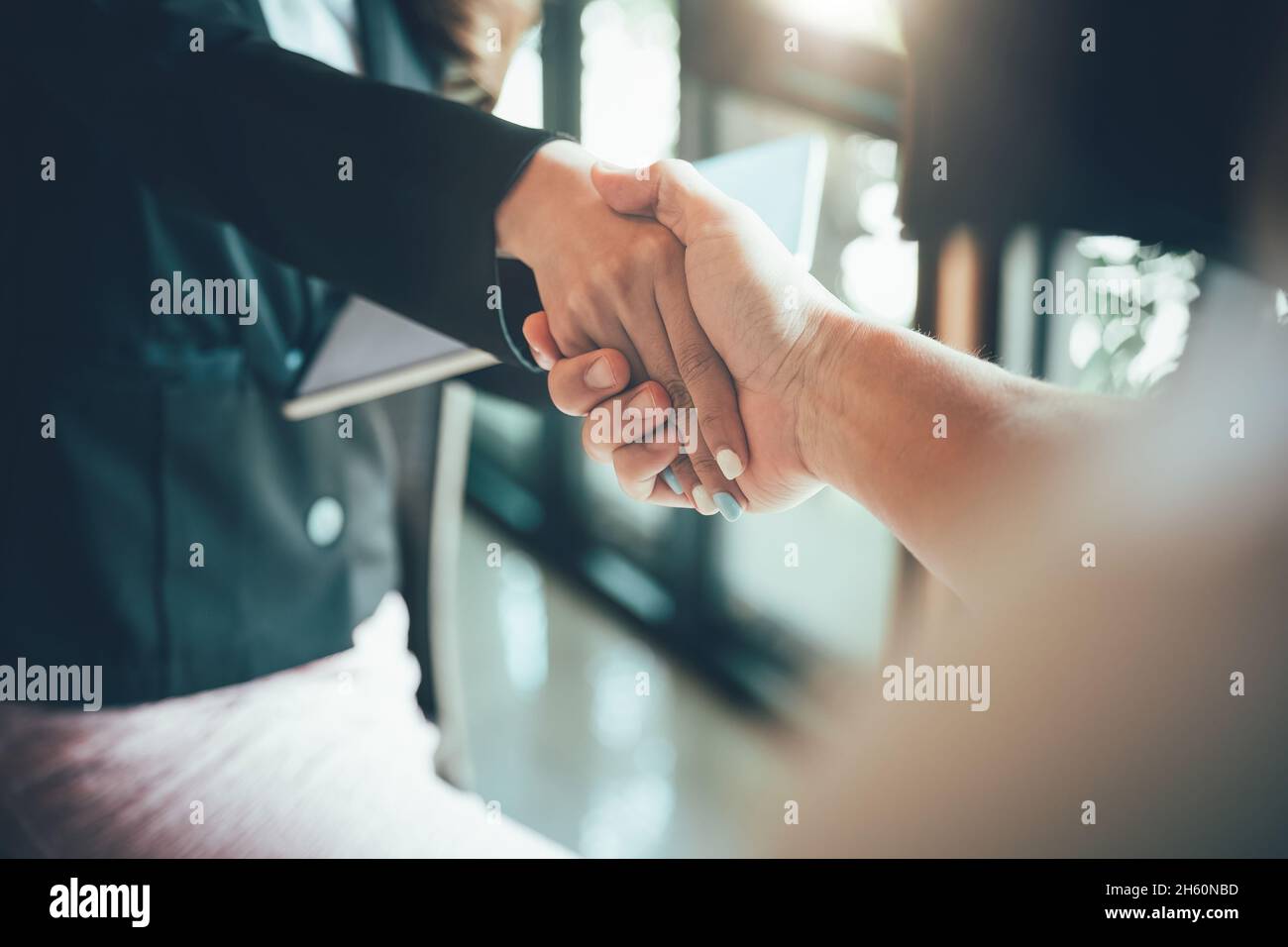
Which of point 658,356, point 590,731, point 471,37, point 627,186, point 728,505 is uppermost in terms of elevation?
point 471,37

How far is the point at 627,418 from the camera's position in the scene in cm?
57

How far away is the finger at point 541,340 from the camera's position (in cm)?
55

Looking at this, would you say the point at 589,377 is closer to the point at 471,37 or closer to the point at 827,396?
the point at 827,396

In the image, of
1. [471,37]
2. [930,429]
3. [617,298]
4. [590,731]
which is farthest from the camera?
[590,731]

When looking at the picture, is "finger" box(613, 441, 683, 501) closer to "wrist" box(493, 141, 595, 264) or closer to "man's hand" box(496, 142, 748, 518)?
"man's hand" box(496, 142, 748, 518)

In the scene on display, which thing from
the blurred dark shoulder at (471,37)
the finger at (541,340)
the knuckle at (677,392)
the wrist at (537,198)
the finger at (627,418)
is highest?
the blurred dark shoulder at (471,37)

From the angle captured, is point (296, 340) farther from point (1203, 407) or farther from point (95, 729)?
point (1203, 407)

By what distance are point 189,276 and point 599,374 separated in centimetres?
Answer: 30

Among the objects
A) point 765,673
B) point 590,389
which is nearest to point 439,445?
→ point 590,389

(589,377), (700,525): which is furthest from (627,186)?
A: (700,525)

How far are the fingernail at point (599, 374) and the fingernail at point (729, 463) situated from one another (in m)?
0.09

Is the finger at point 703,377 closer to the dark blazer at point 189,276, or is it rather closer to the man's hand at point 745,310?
the man's hand at point 745,310

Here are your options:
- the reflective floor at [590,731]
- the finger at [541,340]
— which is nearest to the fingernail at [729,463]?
the finger at [541,340]

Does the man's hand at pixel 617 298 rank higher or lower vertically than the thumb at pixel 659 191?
lower
